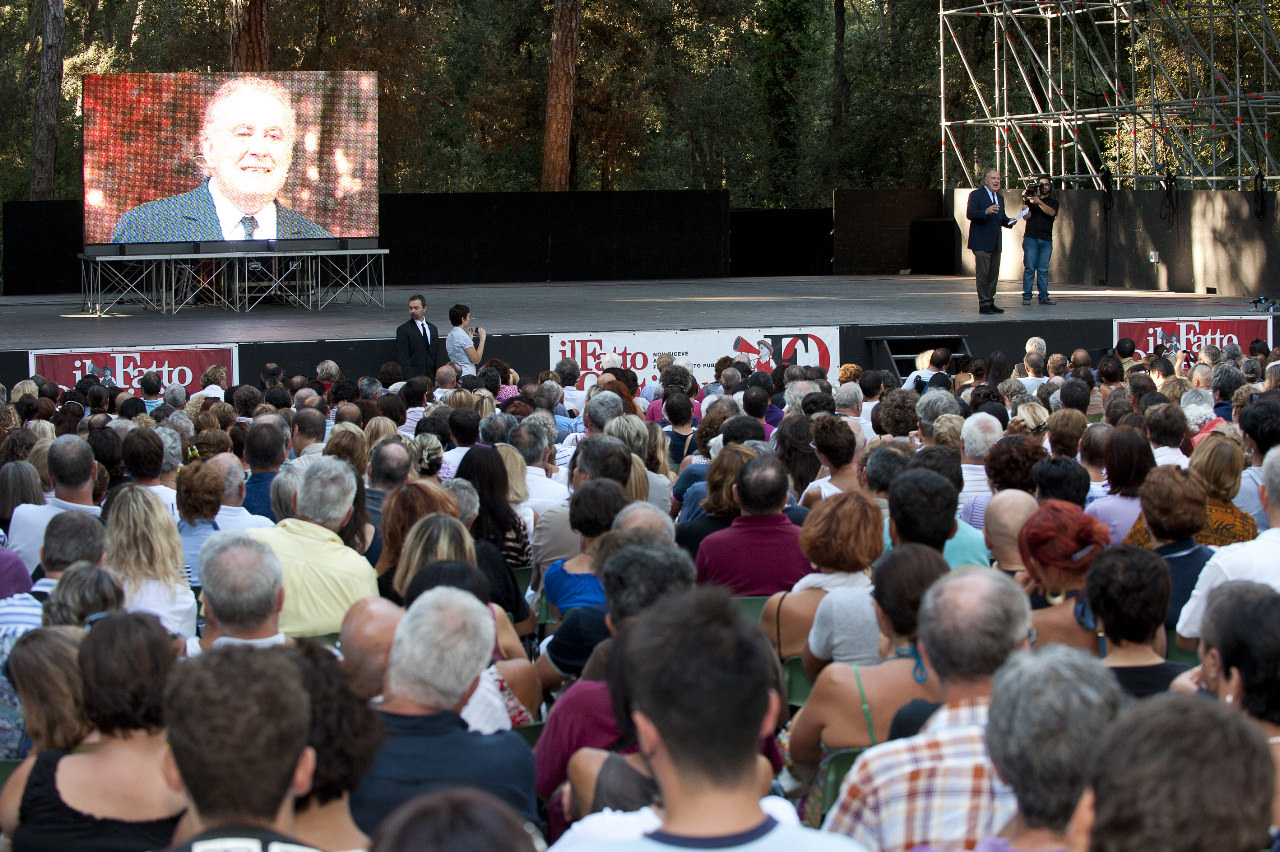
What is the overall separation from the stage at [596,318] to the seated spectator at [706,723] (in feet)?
32.4

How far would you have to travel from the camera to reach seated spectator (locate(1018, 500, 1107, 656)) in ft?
10.9

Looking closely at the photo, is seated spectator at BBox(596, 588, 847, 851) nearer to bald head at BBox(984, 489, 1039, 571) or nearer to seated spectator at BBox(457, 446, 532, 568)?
bald head at BBox(984, 489, 1039, 571)

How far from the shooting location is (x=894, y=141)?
27.9 metres

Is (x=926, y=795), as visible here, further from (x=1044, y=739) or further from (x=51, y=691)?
(x=51, y=691)

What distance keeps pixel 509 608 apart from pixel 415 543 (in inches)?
24.0

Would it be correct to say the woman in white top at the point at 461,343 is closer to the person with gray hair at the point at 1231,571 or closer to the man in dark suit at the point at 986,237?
the man in dark suit at the point at 986,237

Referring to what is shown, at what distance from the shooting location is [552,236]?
22.4 meters

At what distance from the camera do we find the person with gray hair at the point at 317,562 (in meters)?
3.91

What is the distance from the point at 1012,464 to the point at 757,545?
1144 mm

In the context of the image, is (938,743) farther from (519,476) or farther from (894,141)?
(894,141)

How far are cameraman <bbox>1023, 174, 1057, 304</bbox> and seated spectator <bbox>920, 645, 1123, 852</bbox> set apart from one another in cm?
1304

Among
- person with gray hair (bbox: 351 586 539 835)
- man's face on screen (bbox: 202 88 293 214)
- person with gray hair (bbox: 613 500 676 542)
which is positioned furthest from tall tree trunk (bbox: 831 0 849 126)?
person with gray hair (bbox: 351 586 539 835)

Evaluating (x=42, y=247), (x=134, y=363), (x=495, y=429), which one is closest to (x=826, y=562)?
(x=495, y=429)

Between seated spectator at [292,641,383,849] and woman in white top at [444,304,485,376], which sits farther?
woman in white top at [444,304,485,376]
